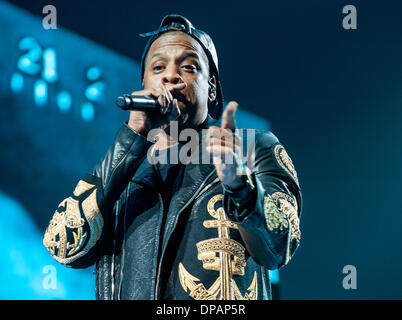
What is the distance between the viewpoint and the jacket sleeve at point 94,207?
5.35 ft

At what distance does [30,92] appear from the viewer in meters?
3.17

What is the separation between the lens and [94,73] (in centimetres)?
Answer: 346

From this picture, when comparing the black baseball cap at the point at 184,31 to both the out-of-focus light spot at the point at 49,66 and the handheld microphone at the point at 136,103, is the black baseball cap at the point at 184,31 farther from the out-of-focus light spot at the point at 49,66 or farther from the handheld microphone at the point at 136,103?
the out-of-focus light spot at the point at 49,66

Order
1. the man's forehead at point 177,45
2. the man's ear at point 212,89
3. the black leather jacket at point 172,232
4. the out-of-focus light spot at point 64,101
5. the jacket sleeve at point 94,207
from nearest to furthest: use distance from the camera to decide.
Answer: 1. the black leather jacket at point 172,232
2. the jacket sleeve at point 94,207
3. the man's forehead at point 177,45
4. the man's ear at point 212,89
5. the out-of-focus light spot at point 64,101

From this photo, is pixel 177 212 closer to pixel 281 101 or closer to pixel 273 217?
pixel 273 217

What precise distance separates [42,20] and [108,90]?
0.58 meters

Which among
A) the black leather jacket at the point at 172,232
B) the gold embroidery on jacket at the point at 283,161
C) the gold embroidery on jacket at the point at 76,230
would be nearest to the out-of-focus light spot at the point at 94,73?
the black leather jacket at the point at 172,232

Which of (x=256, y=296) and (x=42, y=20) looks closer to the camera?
(x=256, y=296)

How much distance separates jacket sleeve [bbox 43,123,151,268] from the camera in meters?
1.63

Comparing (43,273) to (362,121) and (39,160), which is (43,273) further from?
(362,121)

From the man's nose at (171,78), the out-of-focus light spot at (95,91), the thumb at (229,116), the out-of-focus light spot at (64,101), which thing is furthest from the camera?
the out-of-focus light spot at (95,91)

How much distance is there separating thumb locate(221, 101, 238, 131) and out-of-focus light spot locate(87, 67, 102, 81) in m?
2.28

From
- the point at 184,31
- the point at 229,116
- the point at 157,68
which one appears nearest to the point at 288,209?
the point at 229,116
